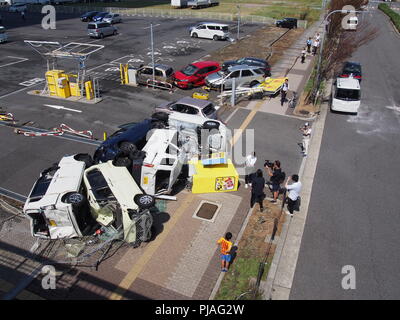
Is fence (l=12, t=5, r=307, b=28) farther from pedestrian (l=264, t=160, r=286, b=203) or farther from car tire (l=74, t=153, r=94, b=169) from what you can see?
car tire (l=74, t=153, r=94, b=169)

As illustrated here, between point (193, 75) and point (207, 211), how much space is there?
48.6 feet

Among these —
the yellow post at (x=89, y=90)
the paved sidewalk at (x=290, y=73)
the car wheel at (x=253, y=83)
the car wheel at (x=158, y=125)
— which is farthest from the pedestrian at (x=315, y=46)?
the car wheel at (x=158, y=125)

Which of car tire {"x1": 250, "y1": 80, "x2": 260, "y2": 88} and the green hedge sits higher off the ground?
the green hedge

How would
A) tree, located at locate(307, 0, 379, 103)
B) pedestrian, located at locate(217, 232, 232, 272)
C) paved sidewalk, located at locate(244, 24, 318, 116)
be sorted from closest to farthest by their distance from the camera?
1. pedestrian, located at locate(217, 232, 232, 272)
2. paved sidewalk, located at locate(244, 24, 318, 116)
3. tree, located at locate(307, 0, 379, 103)

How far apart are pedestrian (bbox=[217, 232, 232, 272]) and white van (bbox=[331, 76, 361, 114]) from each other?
48.8 ft

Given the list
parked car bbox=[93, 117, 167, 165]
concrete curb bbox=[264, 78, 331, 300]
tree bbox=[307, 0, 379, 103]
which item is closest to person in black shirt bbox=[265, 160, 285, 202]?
concrete curb bbox=[264, 78, 331, 300]

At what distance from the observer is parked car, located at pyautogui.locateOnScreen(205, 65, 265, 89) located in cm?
2434

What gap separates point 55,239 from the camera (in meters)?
10.7

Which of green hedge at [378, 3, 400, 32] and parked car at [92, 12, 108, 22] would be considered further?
green hedge at [378, 3, 400, 32]

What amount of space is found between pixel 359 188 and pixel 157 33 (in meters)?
38.0

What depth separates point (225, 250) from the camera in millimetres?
9492

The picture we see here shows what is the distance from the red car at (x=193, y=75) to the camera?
2462 cm
